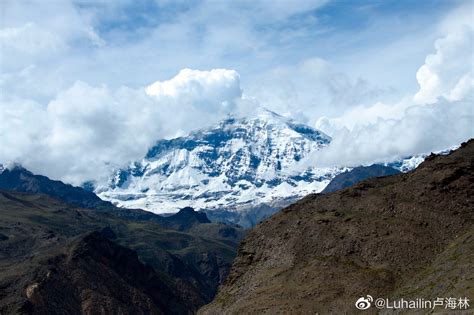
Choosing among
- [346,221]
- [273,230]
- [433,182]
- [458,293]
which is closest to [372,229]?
[346,221]

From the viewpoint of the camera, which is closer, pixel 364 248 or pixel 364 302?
pixel 364 302

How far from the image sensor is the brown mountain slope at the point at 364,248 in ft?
359

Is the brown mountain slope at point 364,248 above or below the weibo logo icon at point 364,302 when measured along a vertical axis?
above

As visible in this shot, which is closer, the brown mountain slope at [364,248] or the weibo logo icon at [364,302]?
the weibo logo icon at [364,302]

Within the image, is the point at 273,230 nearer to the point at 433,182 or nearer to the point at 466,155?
the point at 433,182

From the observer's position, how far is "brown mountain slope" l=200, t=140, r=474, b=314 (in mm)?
109562

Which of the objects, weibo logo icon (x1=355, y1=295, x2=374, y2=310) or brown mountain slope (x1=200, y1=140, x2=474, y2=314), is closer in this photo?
weibo logo icon (x1=355, y1=295, x2=374, y2=310)

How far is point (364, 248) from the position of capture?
12375 cm

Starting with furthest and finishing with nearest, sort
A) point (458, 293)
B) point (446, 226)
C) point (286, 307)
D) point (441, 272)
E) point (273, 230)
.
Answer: point (273, 230), point (446, 226), point (286, 307), point (441, 272), point (458, 293)

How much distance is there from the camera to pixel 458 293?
9325 centimetres

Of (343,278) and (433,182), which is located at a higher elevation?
(433,182)

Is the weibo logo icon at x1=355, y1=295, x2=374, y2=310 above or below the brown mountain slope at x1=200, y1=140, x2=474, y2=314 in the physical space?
below

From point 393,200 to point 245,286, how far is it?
1301 inches

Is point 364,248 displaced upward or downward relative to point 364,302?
upward
